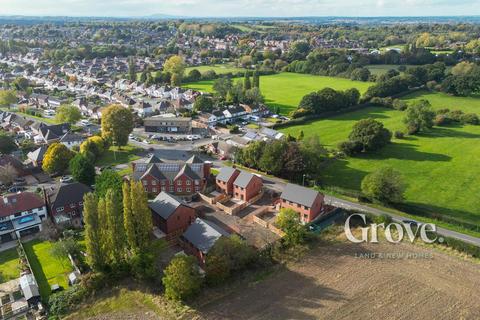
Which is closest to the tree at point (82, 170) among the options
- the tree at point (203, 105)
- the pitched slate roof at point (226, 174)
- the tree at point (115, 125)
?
the tree at point (115, 125)

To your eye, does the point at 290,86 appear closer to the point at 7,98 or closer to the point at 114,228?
the point at 7,98

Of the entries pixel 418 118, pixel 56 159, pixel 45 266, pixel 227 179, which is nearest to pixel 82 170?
pixel 56 159

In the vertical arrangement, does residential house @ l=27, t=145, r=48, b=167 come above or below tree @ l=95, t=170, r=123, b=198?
below

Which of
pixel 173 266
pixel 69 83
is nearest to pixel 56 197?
pixel 173 266

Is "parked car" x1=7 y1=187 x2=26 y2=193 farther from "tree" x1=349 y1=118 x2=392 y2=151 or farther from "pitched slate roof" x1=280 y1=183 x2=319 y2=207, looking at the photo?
"tree" x1=349 y1=118 x2=392 y2=151

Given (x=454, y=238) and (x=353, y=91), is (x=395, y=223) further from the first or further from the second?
(x=353, y=91)

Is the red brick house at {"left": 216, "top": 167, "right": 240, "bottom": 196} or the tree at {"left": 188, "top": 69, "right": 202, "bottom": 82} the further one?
the tree at {"left": 188, "top": 69, "right": 202, "bottom": 82}

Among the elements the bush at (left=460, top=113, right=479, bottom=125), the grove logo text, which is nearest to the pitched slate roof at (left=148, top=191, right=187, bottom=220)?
the grove logo text
